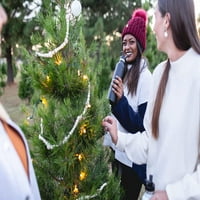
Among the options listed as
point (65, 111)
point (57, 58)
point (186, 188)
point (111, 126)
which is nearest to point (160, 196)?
point (186, 188)

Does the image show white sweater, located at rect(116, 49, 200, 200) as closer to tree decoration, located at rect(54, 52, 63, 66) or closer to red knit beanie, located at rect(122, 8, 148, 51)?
tree decoration, located at rect(54, 52, 63, 66)

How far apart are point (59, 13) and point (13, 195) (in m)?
1.08

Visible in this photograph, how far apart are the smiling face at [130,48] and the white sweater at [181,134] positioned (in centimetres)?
99

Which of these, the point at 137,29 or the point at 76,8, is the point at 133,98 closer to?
the point at 137,29

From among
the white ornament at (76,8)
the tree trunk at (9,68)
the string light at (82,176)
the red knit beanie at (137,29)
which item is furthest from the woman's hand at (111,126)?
the tree trunk at (9,68)

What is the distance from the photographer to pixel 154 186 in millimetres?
1583

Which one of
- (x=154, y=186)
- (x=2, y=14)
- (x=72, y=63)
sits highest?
(x=2, y=14)

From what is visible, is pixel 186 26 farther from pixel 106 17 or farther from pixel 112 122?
pixel 106 17

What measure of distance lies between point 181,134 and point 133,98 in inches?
36.5

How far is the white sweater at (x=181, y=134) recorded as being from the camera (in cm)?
142

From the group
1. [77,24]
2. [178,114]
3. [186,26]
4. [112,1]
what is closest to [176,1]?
[186,26]

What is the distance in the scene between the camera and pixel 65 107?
184cm

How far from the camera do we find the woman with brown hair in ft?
4.68

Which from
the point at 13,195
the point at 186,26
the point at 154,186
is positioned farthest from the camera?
the point at 154,186
